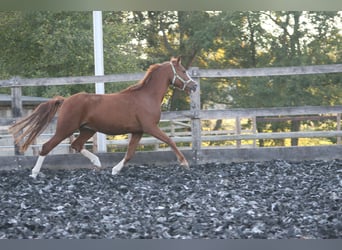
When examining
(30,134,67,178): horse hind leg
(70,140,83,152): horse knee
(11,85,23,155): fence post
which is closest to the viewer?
(30,134,67,178): horse hind leg

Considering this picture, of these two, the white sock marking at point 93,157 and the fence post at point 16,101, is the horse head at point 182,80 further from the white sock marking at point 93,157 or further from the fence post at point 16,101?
the fence post at point 16,101

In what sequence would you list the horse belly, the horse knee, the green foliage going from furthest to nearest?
the green foliage → the horse knee → the horse belly

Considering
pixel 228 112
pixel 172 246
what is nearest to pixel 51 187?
pixel 228 112

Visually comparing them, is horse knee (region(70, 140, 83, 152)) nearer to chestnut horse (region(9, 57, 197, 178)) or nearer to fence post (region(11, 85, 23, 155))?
chestnut horse (region(9, 57, 197, 178))

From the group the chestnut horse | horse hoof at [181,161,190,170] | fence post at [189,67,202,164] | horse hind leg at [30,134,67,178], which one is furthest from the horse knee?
fence post at [189,67,202,164]

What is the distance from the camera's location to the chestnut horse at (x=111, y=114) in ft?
13.5

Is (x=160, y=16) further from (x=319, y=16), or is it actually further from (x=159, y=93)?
(x=159, y=93)

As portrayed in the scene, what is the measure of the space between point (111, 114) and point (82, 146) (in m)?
0.38

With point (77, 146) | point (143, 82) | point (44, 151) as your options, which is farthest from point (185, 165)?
point (44, 151)

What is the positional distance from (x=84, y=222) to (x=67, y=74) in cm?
797

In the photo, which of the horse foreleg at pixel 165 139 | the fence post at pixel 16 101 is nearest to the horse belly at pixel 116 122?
the horse foreleg at pixel 165 139

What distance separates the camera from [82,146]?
4305mm

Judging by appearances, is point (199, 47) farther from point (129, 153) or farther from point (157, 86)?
point (129, 153)

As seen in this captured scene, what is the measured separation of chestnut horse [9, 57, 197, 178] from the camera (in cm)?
410
